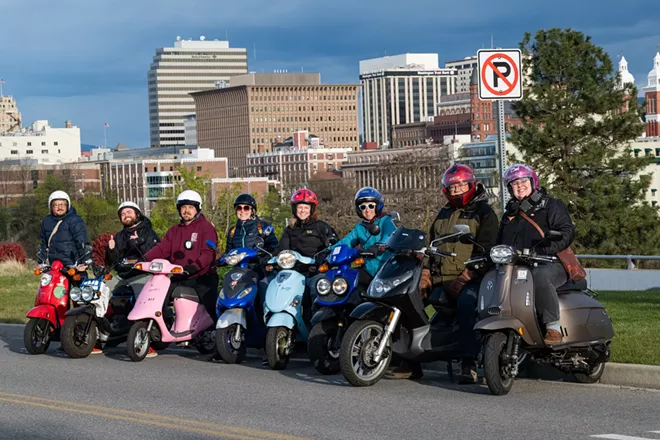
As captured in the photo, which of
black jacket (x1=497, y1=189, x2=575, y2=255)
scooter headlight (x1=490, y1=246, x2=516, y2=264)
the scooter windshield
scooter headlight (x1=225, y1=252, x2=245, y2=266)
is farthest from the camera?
scooter headlight (x1=225, y1=252, x2=245, y2=266)

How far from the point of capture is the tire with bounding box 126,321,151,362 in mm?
13164

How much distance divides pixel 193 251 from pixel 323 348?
2.85 metres

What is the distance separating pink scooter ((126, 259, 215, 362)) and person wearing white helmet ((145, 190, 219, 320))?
0.62 feet

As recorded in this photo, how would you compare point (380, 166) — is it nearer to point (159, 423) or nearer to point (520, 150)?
point (520, 150)

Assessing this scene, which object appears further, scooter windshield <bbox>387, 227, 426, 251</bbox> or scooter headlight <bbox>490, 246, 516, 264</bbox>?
scooter windshield <bbox>387, 227, 426, 251</bbox>

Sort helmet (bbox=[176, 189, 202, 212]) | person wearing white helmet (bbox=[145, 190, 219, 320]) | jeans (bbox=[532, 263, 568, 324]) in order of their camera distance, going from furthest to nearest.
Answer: helmet (bbox=[176, 189, 202, 212]) → person wearing white helmet (bbox=[145, 190, 219, 320]) → jeans (bbox=[532, 263, 568, 324])

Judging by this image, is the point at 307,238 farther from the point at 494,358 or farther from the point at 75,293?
the point at 494,358

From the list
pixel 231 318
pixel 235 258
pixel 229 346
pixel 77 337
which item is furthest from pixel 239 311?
pixel 77 337

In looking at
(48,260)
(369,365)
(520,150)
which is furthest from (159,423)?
(520,150)

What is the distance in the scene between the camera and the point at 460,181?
36.5 feet

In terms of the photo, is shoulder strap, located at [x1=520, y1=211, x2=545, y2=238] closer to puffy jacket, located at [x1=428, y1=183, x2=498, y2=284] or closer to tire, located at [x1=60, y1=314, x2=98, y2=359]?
puffy jacket, located at [x1=428, y1=183, x2=498, y2=284]

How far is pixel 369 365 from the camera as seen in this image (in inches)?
417

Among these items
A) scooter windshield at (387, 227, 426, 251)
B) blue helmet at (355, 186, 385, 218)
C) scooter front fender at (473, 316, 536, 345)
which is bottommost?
scooter front fender at (473, 316, 536, 345)

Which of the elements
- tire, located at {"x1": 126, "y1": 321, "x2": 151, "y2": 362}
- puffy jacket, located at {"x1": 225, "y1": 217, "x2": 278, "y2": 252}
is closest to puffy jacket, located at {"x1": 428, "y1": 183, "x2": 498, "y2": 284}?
puffy jacket, located at {"x1": 225, "y1": 217, "x2": 278, "y2": 252}
